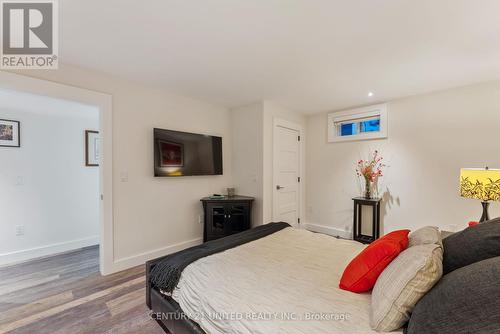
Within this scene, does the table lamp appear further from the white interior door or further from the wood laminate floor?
the wood laminate floor

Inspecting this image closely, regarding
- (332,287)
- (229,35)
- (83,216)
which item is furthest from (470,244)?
(83,216)

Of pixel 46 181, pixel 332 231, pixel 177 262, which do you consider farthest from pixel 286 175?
pixel 46 181

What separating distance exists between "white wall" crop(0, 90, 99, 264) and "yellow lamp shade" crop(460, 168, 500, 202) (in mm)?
4651

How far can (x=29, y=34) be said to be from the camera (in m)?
1.85

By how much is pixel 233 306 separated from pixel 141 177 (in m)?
2.34

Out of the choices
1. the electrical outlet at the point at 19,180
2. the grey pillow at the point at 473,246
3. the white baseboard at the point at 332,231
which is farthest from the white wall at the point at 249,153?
the electrical outlet at the point at 19,180

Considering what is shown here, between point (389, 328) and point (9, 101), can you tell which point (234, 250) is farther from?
point (9, 101)

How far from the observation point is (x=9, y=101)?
9.67 ft

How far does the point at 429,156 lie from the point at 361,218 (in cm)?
137

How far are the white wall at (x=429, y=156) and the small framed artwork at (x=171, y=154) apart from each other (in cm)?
276

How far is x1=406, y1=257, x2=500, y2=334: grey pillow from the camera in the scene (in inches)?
28.6

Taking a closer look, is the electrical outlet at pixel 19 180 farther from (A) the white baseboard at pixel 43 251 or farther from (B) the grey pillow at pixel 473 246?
(B) the grey pillow at pixel 473 246

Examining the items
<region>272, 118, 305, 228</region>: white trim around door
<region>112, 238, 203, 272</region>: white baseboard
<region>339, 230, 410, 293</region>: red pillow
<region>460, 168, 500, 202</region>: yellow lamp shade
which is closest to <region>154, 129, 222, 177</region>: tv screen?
<region>272, 118, 305, 228</region>: white trim around door

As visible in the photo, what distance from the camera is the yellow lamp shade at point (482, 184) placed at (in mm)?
1950
